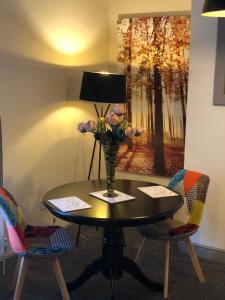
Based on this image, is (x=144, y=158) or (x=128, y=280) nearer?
(x=128, y=280)

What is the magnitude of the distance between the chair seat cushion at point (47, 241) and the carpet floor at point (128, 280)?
42 cm

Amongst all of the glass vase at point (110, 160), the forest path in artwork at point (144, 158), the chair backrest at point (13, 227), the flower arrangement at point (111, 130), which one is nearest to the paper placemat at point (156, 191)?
the glass vase at point (110, 160)

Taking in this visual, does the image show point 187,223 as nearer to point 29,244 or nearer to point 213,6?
point 29,244

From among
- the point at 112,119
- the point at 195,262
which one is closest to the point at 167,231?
the point at 195,262

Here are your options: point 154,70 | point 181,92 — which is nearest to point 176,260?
point 181,92

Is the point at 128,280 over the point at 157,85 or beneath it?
beneath

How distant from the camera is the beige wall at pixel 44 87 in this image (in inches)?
128

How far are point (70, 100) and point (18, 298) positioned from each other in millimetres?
2081

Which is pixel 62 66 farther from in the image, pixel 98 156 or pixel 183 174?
pixel 183 174

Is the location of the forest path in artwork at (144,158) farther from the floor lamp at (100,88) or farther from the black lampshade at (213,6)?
the black lampshade at (213,6)

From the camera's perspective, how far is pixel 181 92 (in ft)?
13.5

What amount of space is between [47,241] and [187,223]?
1.05 metres

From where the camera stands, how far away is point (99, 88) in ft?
12.0

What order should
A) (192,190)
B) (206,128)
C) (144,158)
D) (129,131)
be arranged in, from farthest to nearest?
(144,158), (206,128), (192,190), (129,131)
